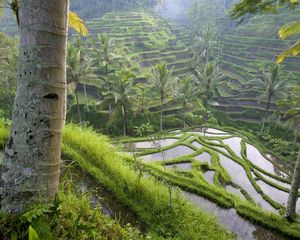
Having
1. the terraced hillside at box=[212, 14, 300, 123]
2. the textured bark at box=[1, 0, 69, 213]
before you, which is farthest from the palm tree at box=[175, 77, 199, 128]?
the textured bark at box=[1, 0, 69, 213]

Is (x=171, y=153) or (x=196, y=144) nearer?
(x=171, y=153)

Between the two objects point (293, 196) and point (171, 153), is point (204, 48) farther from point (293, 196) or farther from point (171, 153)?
point (293, 196)

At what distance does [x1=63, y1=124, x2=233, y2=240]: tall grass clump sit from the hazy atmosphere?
0.02m

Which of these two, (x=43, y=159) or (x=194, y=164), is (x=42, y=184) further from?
(x=194, y=164)

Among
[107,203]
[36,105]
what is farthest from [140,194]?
[36,105]

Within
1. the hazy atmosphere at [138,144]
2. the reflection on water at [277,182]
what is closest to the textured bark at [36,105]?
the hazy atmosphere at [138,144]

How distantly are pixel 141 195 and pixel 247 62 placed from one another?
36.7 meters

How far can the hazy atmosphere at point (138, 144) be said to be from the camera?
1694 mm

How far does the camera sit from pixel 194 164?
11297mm

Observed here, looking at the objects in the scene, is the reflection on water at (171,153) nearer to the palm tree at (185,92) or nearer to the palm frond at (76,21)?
the palm frond at (76,21)

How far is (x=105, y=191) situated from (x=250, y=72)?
1344 inches

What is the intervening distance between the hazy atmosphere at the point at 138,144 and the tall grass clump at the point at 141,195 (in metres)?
0.02

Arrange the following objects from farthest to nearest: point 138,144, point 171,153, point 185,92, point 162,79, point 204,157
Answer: point 185,92, point 162,79, point 138,144, point 171,153, point 204,157

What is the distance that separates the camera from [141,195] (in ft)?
11.1
